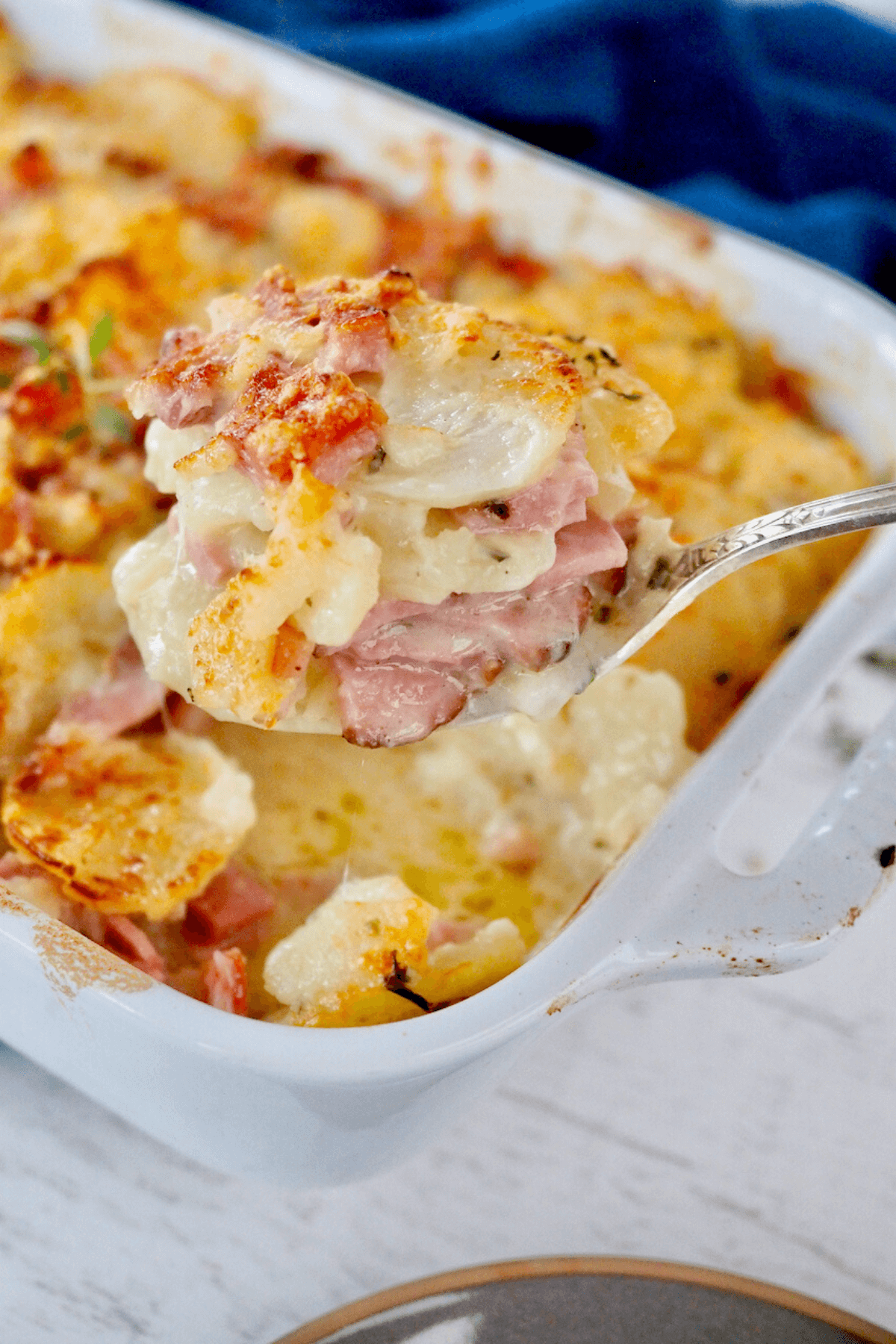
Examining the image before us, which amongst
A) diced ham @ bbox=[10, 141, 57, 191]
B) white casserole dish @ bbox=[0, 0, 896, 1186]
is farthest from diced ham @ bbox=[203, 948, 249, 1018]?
diced ham @ bbox=[10, 141, 57, 191]

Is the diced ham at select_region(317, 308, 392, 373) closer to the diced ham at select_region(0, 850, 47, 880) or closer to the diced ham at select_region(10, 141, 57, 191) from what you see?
the diced ham at select_region(0, 850, 47, 880)

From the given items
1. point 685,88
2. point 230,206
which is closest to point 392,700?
point 230,206

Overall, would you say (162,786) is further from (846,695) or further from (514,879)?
(846,695)

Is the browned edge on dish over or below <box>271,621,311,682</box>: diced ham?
below

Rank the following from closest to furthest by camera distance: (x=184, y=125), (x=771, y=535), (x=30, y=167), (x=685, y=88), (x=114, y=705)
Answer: (x=771, y=535) → (x=114, y=705) → (x=30, y=167) → (x=184, y=125) → (x=685, y=88)

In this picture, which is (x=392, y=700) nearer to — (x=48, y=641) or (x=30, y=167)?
(x=48, y=641)

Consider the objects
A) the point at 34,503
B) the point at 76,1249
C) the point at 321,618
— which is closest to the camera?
the point at 321,618

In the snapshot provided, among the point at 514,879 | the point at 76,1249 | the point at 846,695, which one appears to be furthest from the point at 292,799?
the point at 846,695
